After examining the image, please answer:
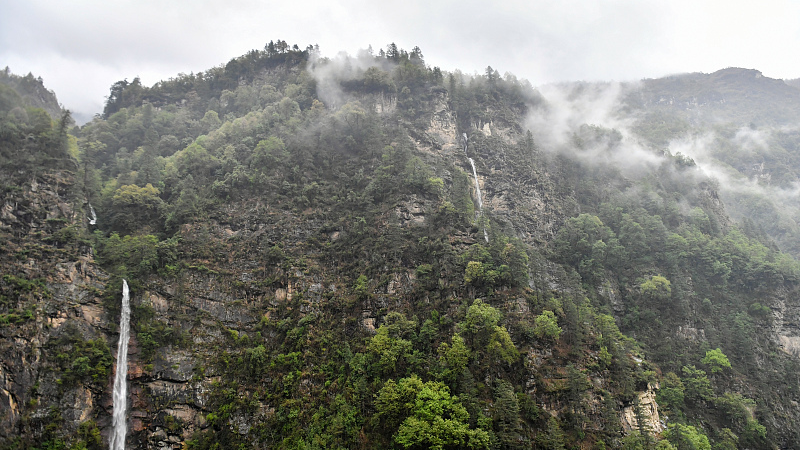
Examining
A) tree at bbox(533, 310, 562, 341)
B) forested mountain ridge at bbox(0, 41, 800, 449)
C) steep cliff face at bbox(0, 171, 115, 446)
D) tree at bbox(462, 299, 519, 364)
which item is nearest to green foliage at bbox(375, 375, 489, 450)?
forested mountain ridge at bbox(0, 41, 800, 449)

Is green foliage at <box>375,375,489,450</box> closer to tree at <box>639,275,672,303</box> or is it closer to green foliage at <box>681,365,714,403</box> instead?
green foliage at <box>681,365,714,403</box>

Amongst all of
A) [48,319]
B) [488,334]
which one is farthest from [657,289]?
[48,319]

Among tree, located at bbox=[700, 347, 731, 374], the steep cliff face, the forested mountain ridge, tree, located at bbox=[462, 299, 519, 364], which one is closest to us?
the steep cliff face

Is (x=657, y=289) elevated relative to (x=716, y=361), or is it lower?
elevated

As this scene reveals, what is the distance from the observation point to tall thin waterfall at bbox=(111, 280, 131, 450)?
30.6 metres

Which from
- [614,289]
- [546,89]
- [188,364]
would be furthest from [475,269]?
[546,89]

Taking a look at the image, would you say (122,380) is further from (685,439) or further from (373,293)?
(685,439)

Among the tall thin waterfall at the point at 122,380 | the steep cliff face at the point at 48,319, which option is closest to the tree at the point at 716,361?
the tall thin waterfall at the point at 122,380

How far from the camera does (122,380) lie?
3219 cm

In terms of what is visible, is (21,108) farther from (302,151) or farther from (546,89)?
(546,89)

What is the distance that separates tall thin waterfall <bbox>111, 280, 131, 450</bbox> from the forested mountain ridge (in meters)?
0.61

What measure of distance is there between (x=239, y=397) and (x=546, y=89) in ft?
353

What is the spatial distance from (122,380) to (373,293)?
2273 cm

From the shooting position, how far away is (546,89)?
10988cm
